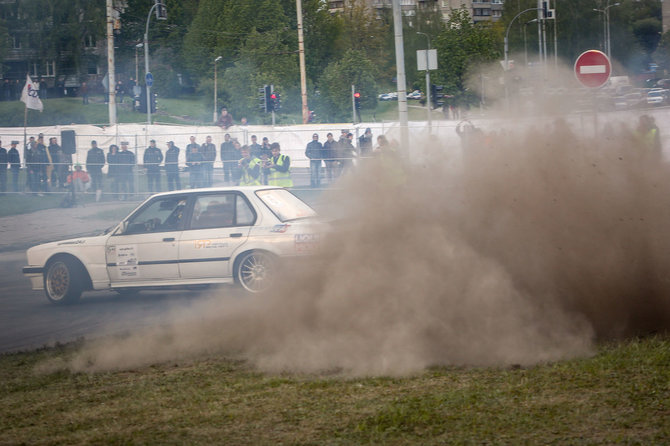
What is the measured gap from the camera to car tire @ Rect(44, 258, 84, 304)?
11.1 meters

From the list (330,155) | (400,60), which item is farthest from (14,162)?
(400,60)

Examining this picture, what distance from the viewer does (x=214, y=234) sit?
10516mm

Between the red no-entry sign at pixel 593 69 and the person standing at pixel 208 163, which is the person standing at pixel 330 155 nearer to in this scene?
the person standing at pixel 208 163

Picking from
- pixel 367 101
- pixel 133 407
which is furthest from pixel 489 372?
pixel 367 101

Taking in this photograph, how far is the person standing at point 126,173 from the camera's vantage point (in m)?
24.8

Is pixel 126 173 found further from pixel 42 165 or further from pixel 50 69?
pixel 50 69

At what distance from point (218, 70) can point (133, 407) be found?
75.4 m

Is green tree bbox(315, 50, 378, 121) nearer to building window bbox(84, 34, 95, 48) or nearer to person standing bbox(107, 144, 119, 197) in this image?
building window bbox(84, 34, 95, 48)

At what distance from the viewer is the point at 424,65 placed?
20.7 meters

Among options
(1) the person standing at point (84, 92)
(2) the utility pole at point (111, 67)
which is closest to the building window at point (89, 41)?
(2) the utility pole at point (111, 67)

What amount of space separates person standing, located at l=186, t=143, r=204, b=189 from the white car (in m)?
12.5

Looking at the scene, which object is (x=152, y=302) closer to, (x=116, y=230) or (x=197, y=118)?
(x=116, y=230)

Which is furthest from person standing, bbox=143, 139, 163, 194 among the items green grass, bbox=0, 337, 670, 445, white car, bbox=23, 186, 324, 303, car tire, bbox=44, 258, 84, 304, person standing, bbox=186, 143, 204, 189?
green grass, bbox=0, 337, 670, 445

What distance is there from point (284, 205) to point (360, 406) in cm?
583
